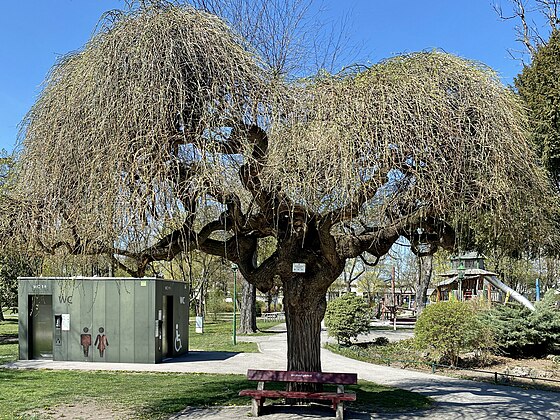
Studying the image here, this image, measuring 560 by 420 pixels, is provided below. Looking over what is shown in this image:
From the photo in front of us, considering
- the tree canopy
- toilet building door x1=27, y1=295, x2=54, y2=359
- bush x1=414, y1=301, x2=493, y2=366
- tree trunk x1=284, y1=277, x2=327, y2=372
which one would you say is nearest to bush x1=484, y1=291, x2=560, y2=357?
bush x1=414, y1=301, x2=493, y2=366

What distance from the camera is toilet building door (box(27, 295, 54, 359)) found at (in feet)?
67.3

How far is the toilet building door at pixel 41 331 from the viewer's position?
20.5m

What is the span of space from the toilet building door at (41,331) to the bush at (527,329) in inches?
558

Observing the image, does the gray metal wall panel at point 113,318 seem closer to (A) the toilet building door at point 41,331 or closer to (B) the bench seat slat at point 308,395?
(A) the toilet building door at point 41,331

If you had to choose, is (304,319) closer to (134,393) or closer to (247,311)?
(134,393)

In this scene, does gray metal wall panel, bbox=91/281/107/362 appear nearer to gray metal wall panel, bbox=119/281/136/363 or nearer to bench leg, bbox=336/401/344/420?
gray metal wall panel, bbox=119/281/136/363

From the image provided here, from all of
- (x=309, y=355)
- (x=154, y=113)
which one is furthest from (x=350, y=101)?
(x=309, y=355)

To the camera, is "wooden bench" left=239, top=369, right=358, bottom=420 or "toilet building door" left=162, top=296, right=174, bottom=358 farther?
"toilet building door" left=162, top=296, right=174, bottom=358

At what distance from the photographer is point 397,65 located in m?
7.65

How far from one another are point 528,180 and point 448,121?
4.96ft

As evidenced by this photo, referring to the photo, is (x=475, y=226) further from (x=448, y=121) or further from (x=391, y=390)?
(x=391, y=390)

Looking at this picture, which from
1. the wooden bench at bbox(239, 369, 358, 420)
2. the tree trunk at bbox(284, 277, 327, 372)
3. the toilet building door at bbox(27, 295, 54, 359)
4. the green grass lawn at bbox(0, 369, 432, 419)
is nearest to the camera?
the wooden bench at bbox(239, 369, 358, 420)

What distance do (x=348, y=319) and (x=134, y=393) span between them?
13.9 m

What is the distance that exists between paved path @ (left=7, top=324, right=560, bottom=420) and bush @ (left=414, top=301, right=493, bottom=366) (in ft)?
4.75
